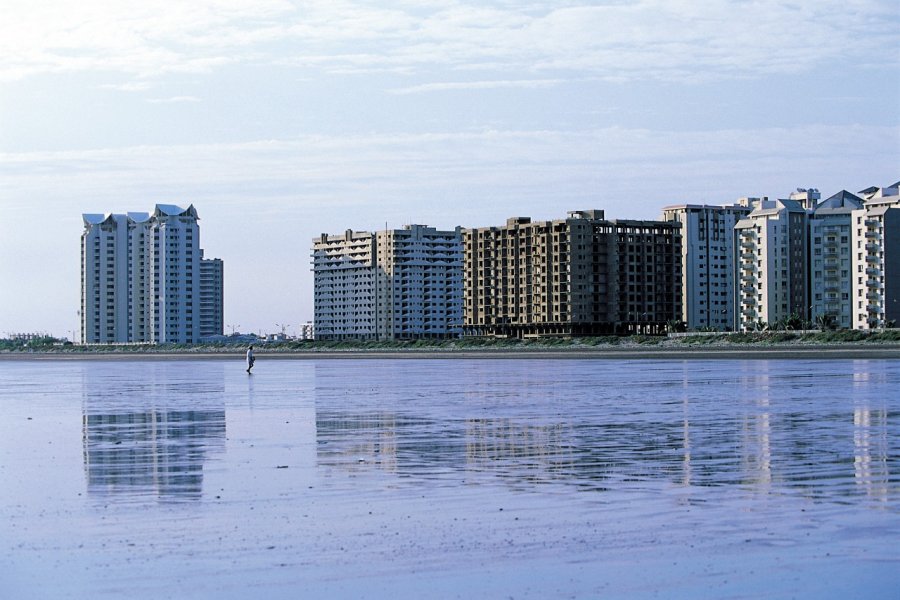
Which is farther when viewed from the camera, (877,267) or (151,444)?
(877,267)

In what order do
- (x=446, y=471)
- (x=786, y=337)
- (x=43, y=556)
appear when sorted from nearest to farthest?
1. (x=43, y=556)
2. (x=446, y=471)
3. (x=786, y=337)

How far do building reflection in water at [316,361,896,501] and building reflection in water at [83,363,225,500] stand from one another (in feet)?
9.21

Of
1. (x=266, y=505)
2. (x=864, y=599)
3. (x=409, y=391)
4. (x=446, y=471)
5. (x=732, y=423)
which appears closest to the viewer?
(x=864, y=599)

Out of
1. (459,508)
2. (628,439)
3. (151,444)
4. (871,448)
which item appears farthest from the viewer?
(151,444)

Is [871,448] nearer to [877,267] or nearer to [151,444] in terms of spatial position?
[151,444]

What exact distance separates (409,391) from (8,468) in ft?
115

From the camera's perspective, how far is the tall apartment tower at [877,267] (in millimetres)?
187625

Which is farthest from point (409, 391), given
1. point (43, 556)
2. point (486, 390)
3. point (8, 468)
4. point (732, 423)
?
point (43, 556)

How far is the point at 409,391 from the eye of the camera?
59.0 m

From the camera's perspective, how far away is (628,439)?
93.0 ft

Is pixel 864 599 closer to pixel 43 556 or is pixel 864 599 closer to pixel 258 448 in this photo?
pixel 43 556

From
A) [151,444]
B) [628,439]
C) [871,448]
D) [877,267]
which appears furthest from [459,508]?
[877,267]

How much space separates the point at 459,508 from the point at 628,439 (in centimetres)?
1119

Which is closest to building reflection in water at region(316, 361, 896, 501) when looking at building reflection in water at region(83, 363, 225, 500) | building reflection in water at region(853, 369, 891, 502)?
building reflection in water at region(853, 369, 891, 502)
